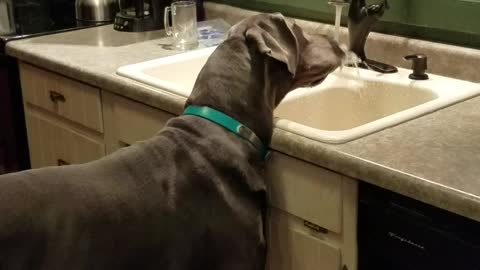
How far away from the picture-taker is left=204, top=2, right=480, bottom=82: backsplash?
1876mm

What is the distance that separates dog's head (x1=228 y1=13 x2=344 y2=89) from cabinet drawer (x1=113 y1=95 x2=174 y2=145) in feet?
1.07

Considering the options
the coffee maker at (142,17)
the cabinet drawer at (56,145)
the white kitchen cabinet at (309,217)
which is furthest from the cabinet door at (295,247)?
the coffee maker at (142,17)

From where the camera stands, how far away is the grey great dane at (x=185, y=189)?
4.28 ft

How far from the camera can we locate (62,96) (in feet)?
7.25

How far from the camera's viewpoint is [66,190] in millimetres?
1340

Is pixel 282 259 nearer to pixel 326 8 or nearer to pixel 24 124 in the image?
pixel 326 8

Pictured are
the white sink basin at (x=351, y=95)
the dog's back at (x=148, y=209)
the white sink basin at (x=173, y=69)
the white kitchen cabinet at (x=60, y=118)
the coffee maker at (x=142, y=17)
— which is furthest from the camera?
the coffee maker at (x=142, y=17)

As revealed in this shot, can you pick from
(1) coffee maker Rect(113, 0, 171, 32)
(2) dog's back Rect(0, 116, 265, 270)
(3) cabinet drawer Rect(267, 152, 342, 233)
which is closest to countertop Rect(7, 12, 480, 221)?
(3) cabinet drawer Rect(267, 152, 342, 233)

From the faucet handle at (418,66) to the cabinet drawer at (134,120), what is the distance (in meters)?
0.61

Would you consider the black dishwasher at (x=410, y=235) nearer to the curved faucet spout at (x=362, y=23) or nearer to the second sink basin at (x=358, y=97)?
the second sink basin at (x=358, y=97)

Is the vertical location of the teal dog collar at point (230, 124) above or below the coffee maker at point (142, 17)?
below

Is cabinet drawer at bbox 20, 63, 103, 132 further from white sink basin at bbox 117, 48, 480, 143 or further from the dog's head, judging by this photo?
the dog's head

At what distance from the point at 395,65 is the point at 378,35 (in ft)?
0.34

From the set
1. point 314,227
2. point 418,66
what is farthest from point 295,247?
point 418,66
